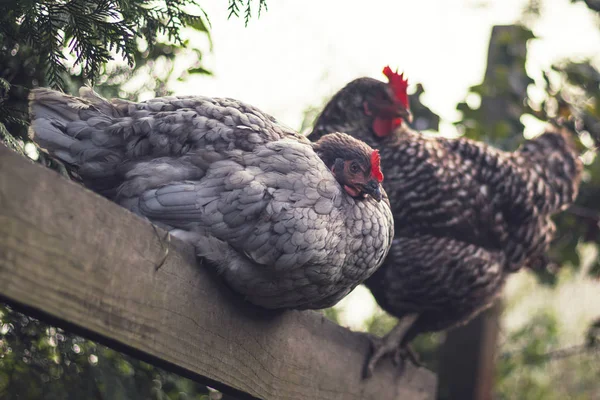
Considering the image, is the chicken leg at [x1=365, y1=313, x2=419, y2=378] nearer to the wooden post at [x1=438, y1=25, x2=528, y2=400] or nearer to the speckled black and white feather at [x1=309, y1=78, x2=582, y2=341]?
the speckled black and white feather at [x1=309, y1=78, x2=582, y2=341]

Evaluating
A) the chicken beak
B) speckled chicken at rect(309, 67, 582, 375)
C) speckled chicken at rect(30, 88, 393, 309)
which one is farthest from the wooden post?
speckled chicken at rect(30, 88, 393, 309)

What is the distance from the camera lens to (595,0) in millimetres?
Answer: 3834

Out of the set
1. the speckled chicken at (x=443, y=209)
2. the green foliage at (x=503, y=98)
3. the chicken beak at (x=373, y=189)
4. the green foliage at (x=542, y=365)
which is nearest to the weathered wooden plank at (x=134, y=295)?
the chicken beak at (x=373, y=189)

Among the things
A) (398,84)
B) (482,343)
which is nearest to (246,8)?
(398,84)

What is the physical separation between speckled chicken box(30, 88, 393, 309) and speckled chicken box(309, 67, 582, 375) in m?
0.94

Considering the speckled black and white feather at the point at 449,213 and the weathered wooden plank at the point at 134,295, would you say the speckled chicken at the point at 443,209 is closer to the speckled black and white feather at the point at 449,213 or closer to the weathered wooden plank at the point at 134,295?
Answer: the speckled black and white feather at the point at 449,213

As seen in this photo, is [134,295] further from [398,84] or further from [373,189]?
[398,84]

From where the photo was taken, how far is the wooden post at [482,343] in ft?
13.3

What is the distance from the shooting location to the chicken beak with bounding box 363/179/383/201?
196 centimetres

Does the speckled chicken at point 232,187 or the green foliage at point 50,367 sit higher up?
the speckled chicken at point 232,187

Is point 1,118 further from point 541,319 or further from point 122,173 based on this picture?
point 541,319

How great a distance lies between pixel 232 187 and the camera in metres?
1.73

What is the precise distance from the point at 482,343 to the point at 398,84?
1.63 metres

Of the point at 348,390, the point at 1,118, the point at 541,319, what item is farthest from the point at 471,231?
the point at 541,319
